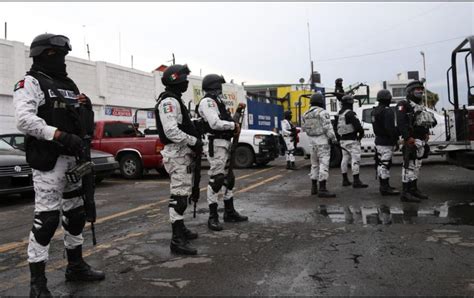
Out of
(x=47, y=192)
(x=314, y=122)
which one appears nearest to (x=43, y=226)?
(x=47, y=192)

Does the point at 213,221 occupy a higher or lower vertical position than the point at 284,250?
Answer: higher

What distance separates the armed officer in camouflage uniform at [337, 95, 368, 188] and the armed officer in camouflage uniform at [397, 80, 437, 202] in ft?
5.59

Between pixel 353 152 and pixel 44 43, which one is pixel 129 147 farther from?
pixel 44 43

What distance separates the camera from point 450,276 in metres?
3.55

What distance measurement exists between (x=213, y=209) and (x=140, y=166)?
6372mm

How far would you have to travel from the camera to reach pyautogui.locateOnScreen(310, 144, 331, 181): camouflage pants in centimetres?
777

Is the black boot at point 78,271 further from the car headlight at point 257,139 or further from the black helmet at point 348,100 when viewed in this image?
the car headlight at point 257,139

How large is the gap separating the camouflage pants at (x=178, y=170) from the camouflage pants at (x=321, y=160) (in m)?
3.74

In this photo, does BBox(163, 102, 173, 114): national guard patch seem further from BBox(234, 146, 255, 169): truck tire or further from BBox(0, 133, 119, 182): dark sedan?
BBox(234, 146, 255, 169): truck tire

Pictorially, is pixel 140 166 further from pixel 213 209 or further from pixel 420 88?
pixel 420 88

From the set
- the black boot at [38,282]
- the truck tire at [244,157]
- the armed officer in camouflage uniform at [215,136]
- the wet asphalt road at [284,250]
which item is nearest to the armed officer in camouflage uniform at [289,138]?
the truck tire at [244,157]

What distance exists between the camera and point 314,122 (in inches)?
309

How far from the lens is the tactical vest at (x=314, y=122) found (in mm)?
7793

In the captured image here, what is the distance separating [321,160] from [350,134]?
1.59 meters
